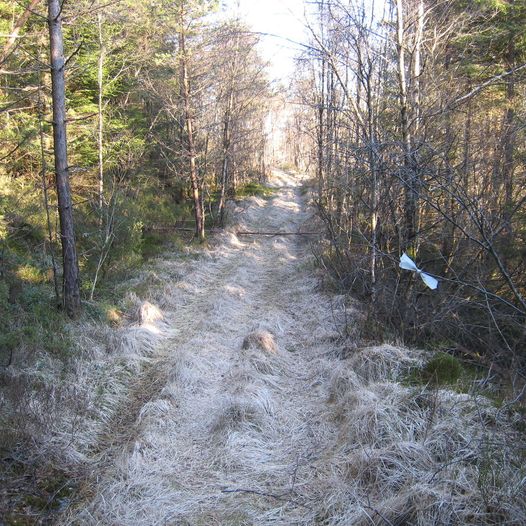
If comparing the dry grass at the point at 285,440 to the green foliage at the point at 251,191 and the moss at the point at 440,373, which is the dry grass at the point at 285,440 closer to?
the moss at the point at 440,373

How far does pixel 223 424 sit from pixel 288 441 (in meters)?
0.71

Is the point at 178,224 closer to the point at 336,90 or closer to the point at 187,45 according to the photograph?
the point at 187,45

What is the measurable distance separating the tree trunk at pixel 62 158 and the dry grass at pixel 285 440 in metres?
0.95

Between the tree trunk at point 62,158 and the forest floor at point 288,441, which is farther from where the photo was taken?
the tree trunk at point 62,158

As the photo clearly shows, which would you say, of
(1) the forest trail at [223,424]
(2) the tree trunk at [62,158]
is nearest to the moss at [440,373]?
(1) the forest trail at [223,424]

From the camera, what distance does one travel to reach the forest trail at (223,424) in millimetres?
3693

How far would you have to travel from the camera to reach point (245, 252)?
1462cm

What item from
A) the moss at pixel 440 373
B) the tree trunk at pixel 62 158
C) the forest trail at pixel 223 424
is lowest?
the forest trail at pixel 223 424

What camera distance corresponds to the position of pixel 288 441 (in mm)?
4621

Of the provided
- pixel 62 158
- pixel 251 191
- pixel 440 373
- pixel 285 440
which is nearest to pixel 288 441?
pixel 285 440

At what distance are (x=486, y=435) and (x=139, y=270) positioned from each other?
29.7 ft

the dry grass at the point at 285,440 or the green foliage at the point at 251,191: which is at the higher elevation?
the green foliage at the point at 251,191

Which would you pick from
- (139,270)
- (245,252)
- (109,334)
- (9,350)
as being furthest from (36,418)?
(245,252)

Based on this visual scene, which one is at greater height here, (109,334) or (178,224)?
(178,224)
